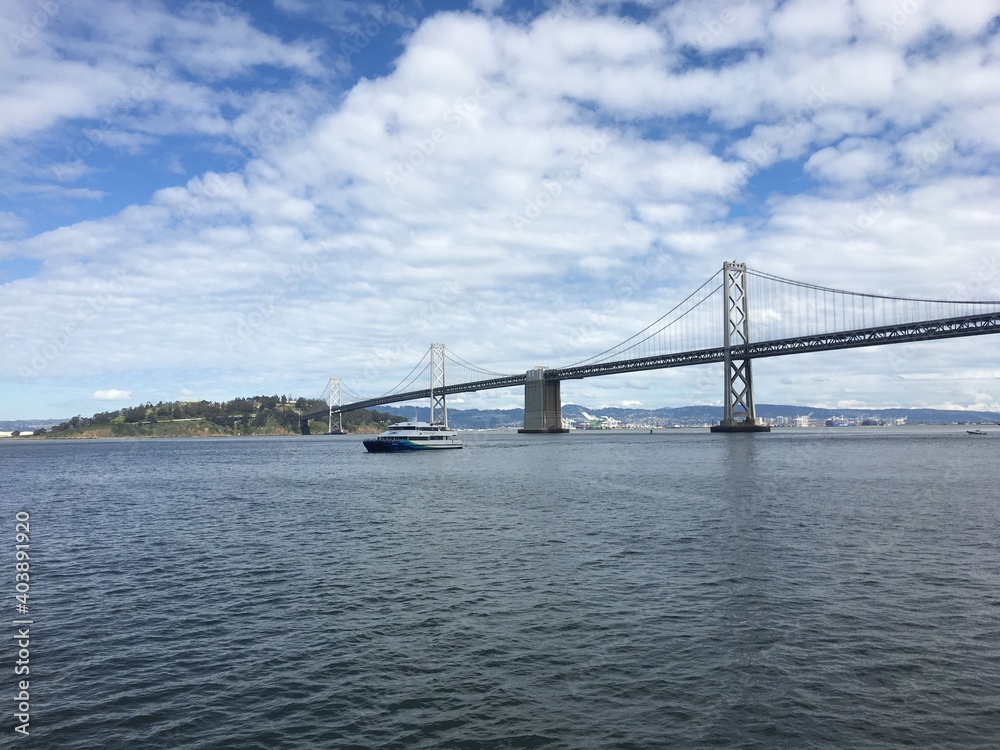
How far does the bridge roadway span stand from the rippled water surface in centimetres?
6494

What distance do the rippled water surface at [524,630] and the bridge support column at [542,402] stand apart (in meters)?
113

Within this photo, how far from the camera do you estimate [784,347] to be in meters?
98.6

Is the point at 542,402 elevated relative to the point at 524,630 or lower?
elevated

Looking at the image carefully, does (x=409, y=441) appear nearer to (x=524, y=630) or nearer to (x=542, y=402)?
(x=542, y=402)

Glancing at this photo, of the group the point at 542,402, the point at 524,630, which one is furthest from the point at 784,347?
the point at 524,630

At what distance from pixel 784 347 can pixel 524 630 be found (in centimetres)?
9667

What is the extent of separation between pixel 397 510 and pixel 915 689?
22437mm

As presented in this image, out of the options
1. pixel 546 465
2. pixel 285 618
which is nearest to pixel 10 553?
pixel 285 618

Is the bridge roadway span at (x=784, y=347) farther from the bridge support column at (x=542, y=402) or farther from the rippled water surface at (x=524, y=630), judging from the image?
the rippled water surface at (x=524, y=630)

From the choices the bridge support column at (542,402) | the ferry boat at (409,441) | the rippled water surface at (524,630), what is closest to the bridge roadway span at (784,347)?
the bridge support column at (542,402)

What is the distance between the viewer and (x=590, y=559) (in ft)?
58.4

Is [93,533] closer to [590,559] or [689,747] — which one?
[590,559]

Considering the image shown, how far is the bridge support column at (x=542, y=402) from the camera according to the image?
458 feet

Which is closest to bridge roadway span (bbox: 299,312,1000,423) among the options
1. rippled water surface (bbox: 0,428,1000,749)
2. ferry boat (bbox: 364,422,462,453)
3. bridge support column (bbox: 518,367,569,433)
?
bridge support column (bbox: 518,367,569,433)
